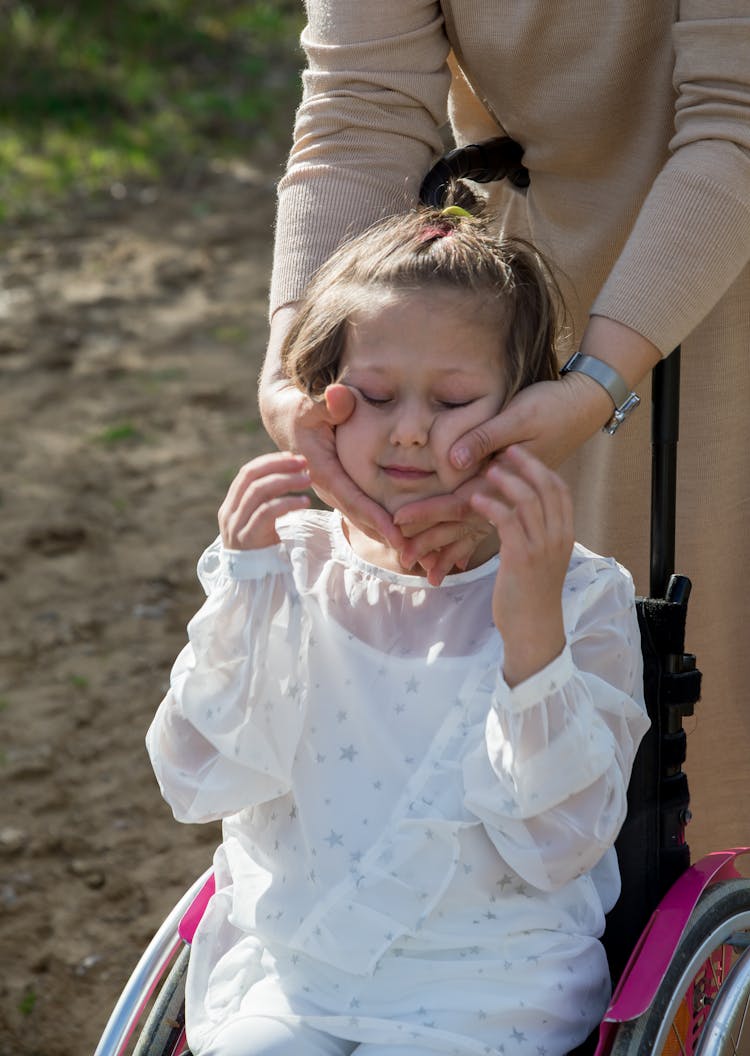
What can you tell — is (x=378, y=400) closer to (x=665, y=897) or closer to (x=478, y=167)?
(x=478, y=167)

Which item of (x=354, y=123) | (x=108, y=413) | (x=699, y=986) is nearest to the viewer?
(x=699, y=986)

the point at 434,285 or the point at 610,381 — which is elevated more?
the point at 434,285

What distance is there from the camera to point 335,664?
187cm

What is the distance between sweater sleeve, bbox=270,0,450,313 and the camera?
2023mm

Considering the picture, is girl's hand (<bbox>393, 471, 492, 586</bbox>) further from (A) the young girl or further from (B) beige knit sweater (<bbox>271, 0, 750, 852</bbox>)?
(B) beige knit sweater (<bbox>271, 0, 750, 852</bbox>)

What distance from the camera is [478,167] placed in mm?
2104

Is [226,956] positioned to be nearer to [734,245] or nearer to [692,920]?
[692,920]

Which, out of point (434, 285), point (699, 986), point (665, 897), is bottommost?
point (699, 986)

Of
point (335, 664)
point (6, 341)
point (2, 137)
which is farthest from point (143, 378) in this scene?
point (335, 664)

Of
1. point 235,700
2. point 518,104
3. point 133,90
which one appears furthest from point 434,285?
point 133,90

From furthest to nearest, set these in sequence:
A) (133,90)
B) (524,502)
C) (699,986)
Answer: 1. (133,90)
2. (699,986)
3. (524,502)

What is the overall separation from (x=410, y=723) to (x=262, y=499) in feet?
1.06

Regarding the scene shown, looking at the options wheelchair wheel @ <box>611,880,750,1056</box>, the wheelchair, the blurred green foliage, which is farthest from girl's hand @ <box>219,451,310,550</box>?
the blurred green foliage

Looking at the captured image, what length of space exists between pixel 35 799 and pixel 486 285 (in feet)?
6.59
